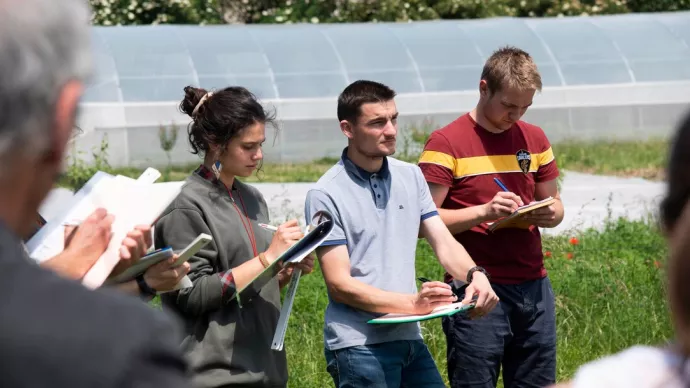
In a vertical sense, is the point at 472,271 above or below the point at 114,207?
below

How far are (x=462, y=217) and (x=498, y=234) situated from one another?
0.76ft

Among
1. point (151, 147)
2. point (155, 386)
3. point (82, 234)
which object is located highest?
point (155, 386)

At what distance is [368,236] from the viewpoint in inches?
153

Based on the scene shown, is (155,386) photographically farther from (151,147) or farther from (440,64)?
(440,64)

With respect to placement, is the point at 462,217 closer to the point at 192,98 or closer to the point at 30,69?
the point at 192,98

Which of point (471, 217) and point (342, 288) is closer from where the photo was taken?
point (342, 288)

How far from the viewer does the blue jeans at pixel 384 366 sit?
3826mm

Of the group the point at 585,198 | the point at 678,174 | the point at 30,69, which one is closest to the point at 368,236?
the point at 678,174

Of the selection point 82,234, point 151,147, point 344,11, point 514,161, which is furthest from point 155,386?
point 344,11

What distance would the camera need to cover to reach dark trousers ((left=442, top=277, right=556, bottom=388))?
4320 millimetres

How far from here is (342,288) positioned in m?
3.80

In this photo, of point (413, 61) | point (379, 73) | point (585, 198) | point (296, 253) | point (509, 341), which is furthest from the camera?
point (413, 61)

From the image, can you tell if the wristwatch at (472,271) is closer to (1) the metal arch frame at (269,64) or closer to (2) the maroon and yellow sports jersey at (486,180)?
(2) the maroon and yellow sports jersey at (486,180)

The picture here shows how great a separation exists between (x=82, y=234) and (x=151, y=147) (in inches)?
481
